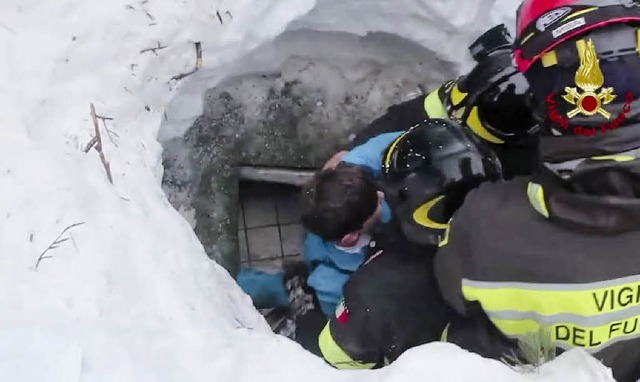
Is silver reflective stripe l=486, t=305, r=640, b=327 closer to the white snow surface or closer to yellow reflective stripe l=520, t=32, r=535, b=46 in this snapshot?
the white snow surface

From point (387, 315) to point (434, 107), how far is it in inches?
35.6

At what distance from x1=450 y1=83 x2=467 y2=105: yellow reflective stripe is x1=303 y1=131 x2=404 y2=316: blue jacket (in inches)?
10.8

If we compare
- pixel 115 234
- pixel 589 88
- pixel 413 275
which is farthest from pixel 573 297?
pixel 115 234

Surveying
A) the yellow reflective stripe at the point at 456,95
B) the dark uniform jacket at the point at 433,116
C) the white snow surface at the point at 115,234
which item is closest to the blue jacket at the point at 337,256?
the dark uniform jacket at the point at 433,116

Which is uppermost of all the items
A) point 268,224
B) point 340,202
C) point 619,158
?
point 619,158

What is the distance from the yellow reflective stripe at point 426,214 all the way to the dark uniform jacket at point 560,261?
0.36 metres

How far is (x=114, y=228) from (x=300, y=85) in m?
1.76

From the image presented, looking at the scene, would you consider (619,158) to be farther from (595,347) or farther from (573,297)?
(595,347)

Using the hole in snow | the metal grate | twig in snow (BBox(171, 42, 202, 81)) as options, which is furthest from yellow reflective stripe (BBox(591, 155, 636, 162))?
the metal grate

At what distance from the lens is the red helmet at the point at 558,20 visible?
1.83m

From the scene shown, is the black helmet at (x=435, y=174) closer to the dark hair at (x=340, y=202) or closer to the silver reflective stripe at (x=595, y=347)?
the dark hair at (x=340, y=202)

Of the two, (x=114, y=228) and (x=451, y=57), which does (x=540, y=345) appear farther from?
(x=451, y=57)

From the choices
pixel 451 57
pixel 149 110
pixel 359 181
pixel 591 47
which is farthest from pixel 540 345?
pixel 451 57

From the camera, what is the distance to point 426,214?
97.6 inches
